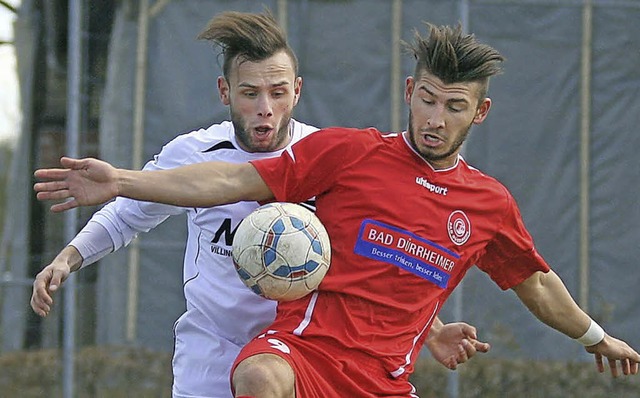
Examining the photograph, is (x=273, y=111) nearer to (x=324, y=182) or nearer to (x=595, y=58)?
(x=324, y=182)

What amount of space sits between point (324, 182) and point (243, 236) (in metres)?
0.40

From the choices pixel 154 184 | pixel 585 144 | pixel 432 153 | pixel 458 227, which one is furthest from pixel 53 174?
pixel 585 144

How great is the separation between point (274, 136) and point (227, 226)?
0.40 meters

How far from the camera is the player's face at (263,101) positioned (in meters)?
4.87

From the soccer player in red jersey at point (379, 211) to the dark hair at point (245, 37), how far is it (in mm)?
518

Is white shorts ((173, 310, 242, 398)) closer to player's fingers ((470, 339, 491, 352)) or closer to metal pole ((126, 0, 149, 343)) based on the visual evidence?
player's fingers ((470, 339, 491, 352))

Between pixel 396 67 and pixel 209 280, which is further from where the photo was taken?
pixel 396 67

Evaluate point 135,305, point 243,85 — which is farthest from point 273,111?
point 135,305

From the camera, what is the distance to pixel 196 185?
14.4 ft

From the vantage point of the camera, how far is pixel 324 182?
15.1ft

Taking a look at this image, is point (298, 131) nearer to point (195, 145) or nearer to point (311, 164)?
point (195, 145)

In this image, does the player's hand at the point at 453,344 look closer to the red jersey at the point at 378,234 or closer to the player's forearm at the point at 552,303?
the player's forearm at the point at 552,303

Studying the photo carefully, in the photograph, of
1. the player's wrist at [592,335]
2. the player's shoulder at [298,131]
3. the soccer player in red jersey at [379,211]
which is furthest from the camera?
the player's wrist at [592,335]

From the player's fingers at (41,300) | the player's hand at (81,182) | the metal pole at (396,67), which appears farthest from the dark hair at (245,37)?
the metal pole at (396,67)
